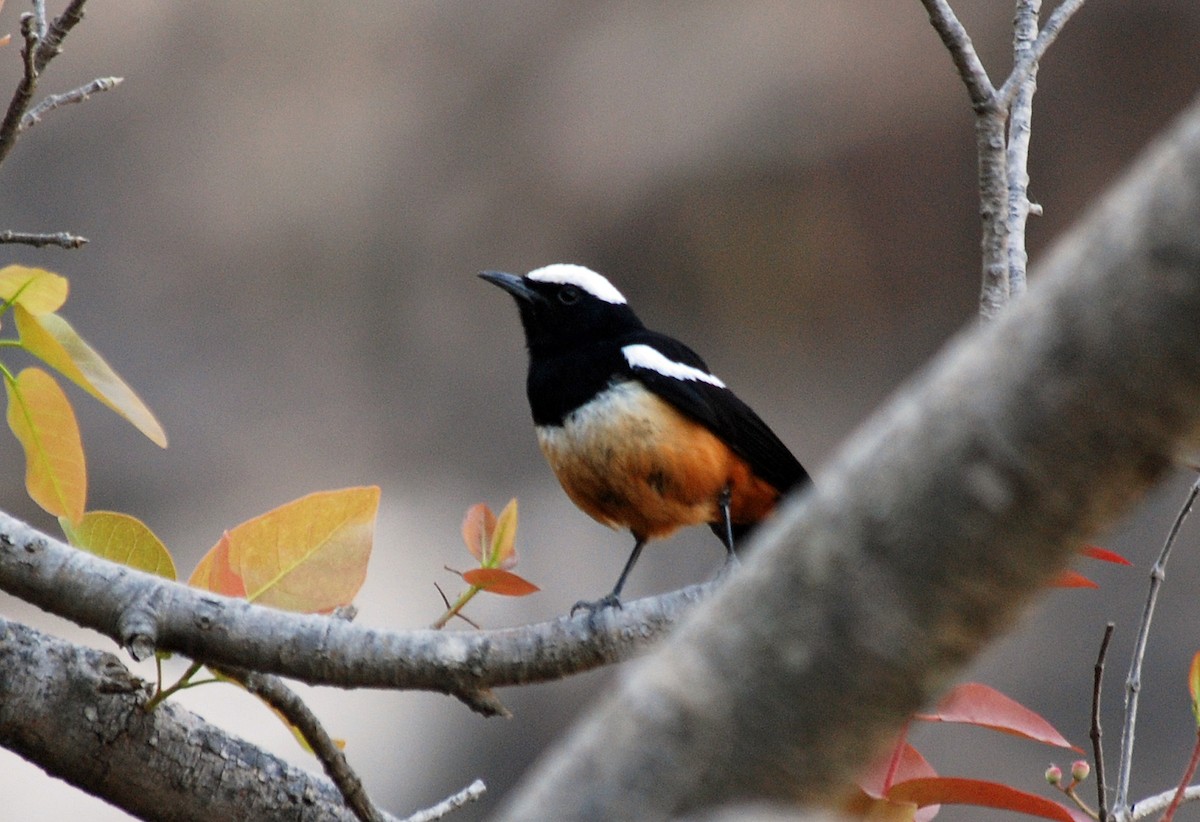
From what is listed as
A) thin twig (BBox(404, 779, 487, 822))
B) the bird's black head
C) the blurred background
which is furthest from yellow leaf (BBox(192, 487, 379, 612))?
the blurred background

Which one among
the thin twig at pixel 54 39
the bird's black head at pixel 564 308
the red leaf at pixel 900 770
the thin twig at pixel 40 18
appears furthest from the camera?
the bird's black head at pixel 564 308

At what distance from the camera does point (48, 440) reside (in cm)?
173

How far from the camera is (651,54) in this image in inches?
279

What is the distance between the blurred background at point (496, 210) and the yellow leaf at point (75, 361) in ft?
16.4

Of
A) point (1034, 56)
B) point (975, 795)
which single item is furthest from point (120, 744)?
point (1034, 56)

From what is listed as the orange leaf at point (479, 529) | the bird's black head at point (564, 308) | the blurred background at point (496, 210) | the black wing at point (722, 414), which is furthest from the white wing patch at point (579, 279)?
the blurred background at point (496, 210)

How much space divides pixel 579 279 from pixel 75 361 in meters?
1.95

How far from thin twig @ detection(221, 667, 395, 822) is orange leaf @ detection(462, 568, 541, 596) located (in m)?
0.29

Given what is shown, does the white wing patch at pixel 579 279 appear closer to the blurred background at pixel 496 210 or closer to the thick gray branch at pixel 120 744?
the thick gray branch at pixel 120 744

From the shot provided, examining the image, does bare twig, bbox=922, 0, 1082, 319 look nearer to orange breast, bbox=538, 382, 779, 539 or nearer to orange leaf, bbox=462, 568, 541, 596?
orange leaf, bbox=462, 568, 541, 596

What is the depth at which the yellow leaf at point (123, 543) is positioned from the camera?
178cm

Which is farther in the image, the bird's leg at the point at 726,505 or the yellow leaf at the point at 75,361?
the bird's leg at the point at 726,505

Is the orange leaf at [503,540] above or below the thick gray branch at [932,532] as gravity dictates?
below

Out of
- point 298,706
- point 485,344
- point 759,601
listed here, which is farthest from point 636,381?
point 485,344
